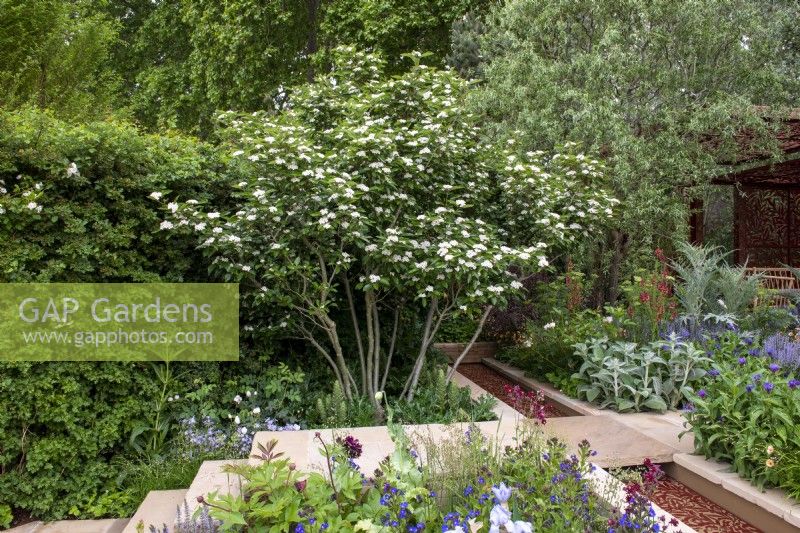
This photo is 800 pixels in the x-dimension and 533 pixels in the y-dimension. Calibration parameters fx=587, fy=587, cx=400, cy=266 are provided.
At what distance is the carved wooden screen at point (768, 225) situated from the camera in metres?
11.7

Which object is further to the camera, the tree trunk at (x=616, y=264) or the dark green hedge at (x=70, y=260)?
the tree trunk at (x=616, y=264)

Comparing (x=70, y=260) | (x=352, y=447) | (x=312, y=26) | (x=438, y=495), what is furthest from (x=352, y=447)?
(x=312, y=26)

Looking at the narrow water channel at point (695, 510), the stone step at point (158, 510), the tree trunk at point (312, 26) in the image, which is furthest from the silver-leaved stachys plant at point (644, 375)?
the tree trunk at point (312, 26)

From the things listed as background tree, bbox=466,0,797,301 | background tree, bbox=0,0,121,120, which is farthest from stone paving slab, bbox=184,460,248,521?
background tree, bbox=0,0,121,120

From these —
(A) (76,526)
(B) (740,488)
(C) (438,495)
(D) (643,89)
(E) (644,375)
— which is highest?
(D) (643,89)

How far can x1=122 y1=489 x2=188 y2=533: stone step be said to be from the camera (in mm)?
2928

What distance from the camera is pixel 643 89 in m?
6.48

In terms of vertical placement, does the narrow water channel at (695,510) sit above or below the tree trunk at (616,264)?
below

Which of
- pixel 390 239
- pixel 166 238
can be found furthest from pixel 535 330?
pixel 166 238

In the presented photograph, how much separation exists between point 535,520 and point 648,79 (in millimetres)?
5820

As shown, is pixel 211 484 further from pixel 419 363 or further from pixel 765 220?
pixel 765 220

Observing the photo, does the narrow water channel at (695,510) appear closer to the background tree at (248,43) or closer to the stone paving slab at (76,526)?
the stone paving slab at (76,526)

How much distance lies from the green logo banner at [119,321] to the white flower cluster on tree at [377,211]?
41cm

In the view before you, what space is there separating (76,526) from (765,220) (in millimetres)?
12992
